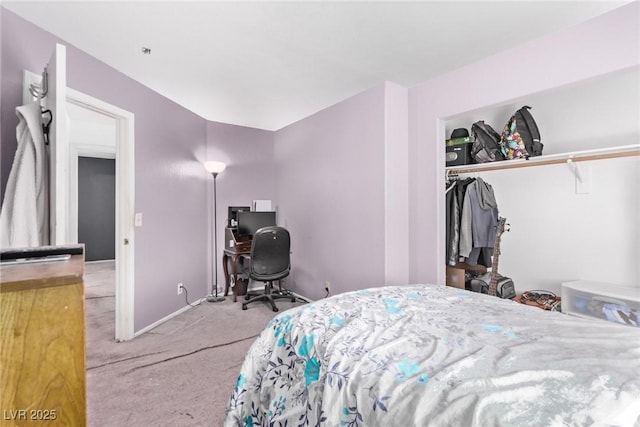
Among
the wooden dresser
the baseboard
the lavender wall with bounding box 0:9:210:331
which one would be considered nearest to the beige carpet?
the baseboard

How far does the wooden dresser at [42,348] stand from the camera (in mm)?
483

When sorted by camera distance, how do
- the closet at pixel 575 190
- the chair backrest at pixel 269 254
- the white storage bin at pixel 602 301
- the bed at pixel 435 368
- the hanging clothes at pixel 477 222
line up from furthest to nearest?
1. the chair backrest at pixel 269 254
2. the hanging clothes at pixel 477 222
3. the closet at pixel 575 190
4. the white storage bin at pixel 602 301
5. the bed at pixel 435 368

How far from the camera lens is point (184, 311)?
133 inches

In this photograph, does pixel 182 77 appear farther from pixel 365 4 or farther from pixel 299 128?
pixel 365 4

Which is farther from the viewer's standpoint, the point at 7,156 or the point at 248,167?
the point at 248,167

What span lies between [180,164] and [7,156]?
1.66m

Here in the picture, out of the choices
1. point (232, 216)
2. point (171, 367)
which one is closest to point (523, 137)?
point (232, 216)

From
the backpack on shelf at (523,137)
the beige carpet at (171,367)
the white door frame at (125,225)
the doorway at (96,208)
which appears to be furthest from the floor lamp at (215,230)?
the doorway at (96,208)

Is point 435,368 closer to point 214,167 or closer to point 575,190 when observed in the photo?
point 575,190

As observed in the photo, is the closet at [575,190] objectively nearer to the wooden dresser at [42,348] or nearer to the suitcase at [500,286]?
the suitcase at [500,286]

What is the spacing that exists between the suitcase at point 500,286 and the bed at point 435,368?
1623 mm

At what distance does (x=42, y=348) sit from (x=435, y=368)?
0.98 metres

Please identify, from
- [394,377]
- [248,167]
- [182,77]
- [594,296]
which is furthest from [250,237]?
[594,296]

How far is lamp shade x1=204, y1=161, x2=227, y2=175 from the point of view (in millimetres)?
3701
